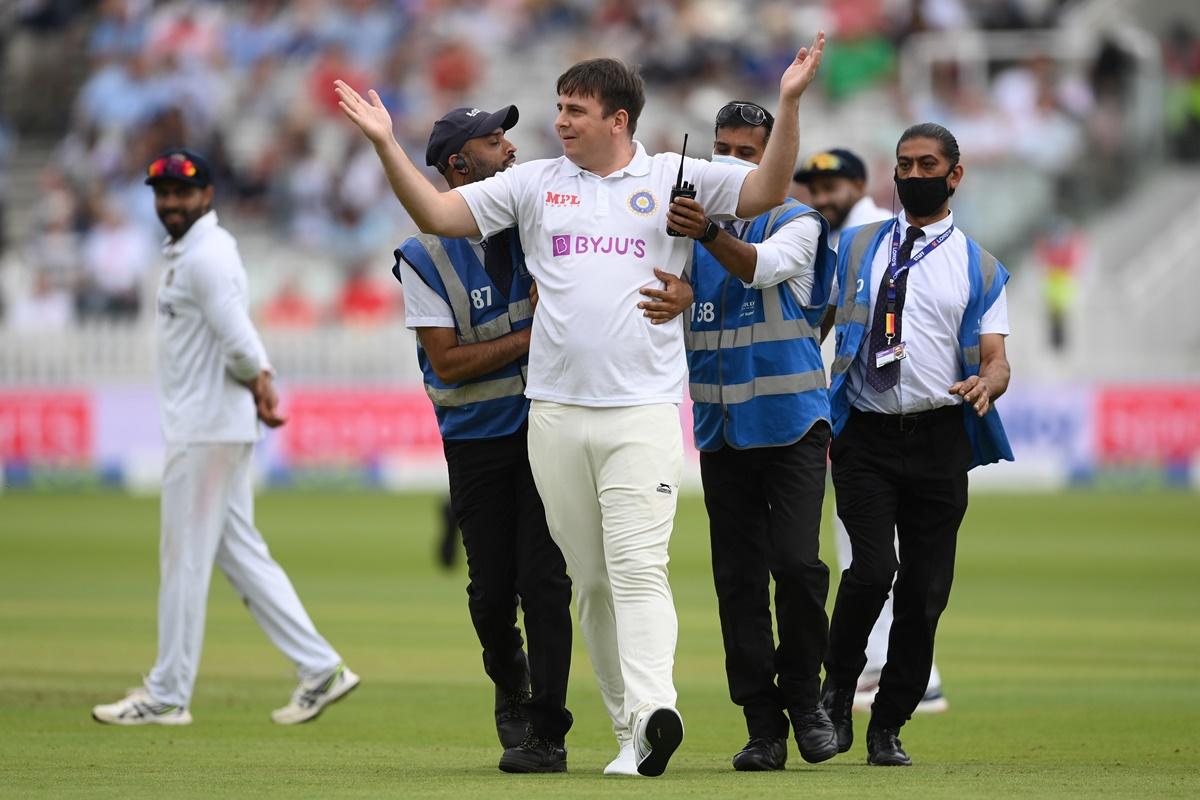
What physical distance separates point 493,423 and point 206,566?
2539 mm

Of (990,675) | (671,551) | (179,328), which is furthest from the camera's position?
(671,551)

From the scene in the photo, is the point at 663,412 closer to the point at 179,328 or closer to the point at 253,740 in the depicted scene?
the point at 253,740

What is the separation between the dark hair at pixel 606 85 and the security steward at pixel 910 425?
1.37 meters

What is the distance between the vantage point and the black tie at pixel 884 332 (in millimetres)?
8406

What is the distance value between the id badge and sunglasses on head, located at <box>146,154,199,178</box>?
3.70 metres

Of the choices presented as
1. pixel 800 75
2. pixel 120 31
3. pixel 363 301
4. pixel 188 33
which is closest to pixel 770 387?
pixel 800 75

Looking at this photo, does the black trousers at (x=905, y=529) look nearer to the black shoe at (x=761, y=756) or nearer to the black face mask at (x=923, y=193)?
the black shoe at (x=761, y=756)

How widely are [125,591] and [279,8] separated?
21.4 metres

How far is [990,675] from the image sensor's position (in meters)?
12.2

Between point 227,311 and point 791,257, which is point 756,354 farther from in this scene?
point 227,311

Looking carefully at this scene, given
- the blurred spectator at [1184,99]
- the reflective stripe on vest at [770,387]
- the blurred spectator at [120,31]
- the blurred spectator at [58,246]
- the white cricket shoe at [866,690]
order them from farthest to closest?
the blurred spectator at [120,31]
the blurred spectator at [1184,99]
the blurred spectator at [58,246]
the white cricket shoe at [866,690]
the reflective stripe on vest at [770,387]

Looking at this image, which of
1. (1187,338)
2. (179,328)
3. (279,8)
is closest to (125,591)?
(179,328)

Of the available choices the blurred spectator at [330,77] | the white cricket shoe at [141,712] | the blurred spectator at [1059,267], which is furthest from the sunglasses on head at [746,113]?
the blurred spectator at [330,77]

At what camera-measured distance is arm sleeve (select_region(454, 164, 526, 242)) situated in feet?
25.7
